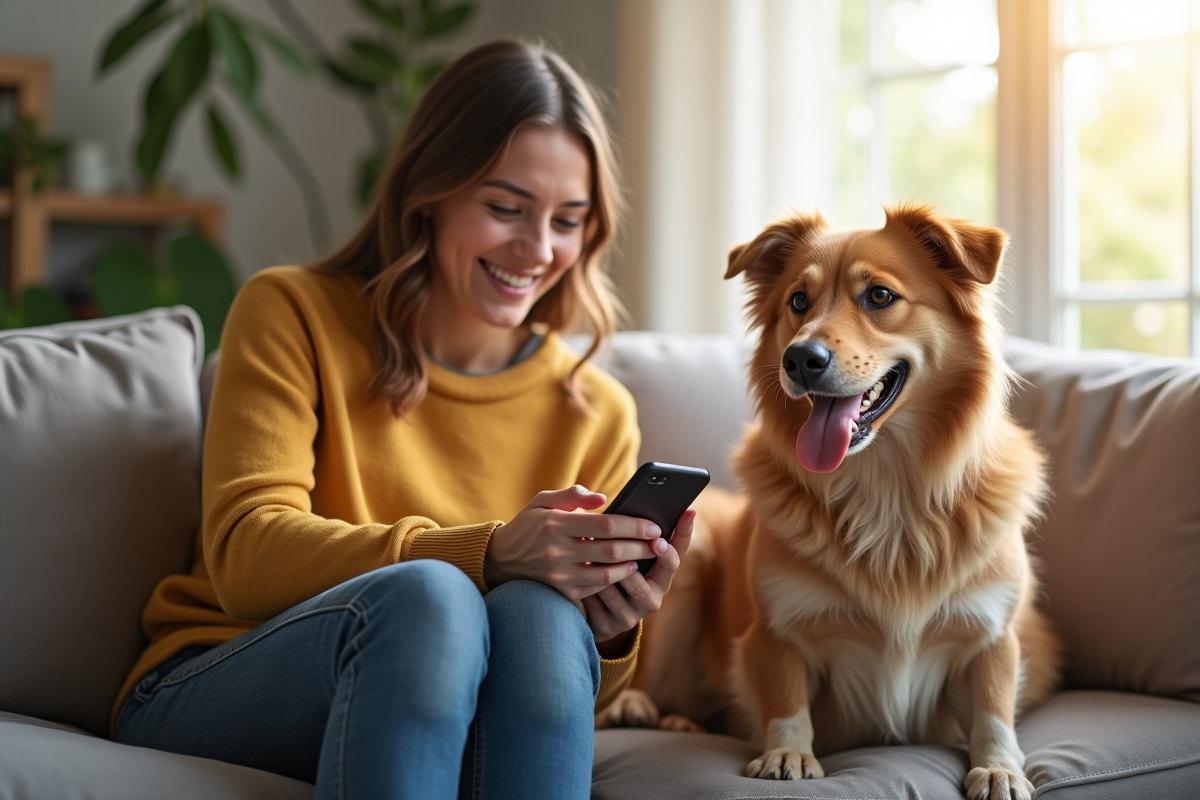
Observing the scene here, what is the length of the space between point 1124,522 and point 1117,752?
0.40 metres

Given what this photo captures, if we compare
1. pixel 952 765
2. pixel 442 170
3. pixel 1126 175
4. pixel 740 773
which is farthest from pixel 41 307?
pixel 1126 175

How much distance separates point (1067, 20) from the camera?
2.64 m

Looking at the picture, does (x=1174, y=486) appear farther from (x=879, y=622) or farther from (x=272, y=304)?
(x=272, y=304)

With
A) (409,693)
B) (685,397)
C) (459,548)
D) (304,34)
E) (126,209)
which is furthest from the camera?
(304,34)

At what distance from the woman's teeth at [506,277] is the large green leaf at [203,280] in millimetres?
1657

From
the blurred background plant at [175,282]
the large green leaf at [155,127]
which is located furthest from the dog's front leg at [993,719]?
the large green leaf at [155,127]

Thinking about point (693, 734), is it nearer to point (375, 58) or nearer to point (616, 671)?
point (616, 671)

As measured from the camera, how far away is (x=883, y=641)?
1483mm

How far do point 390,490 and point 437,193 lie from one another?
1.54ft

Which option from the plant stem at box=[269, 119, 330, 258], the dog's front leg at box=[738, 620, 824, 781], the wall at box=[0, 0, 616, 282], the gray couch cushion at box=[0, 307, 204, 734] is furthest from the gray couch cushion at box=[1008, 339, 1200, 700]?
the plant stem at box=[269, 119, 330, 258]

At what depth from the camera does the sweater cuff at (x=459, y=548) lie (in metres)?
1.34

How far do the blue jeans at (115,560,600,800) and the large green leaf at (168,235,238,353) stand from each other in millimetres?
1882

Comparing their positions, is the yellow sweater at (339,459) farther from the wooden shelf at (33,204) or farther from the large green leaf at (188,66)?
the wooden shelf at (33,204)

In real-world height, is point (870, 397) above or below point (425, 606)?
above
